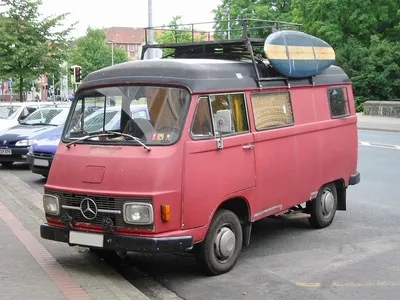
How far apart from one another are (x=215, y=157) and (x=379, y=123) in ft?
87.4

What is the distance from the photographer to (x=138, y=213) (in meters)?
5.71

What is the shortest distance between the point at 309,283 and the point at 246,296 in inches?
30.8

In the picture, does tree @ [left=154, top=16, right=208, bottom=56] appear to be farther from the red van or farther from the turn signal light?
the turn signal light

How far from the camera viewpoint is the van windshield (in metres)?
6.04

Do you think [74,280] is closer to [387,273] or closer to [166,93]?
[166,93]

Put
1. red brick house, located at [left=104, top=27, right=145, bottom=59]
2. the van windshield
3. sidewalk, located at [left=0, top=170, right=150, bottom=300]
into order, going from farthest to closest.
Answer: red brick house, located at [left=104, top=27, right=145, bottom=59] → the van windshield → sidewalk, located at [left=0, top=170, right=150, bottom=300]

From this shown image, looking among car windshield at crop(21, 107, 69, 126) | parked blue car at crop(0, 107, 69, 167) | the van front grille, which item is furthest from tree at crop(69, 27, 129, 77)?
the van front grille

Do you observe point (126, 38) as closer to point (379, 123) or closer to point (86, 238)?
point (379, 123)

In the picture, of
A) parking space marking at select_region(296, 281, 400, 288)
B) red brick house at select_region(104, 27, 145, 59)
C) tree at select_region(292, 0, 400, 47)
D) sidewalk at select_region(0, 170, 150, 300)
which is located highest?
red brick house at select_region(104, 27, 145, 59)

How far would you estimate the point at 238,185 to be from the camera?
6.48 meters

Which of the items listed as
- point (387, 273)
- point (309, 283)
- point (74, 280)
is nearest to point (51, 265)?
point (74, 280)

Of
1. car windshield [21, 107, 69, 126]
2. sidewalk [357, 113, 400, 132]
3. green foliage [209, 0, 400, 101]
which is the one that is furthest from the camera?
green foliage [209, 0, 400, 101]

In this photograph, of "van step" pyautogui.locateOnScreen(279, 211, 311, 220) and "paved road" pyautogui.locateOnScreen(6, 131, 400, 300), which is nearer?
"paved road" pyautogui.locateOnScreen(6, 131, 400, 300)

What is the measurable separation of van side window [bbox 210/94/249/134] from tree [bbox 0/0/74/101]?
20.6 m
